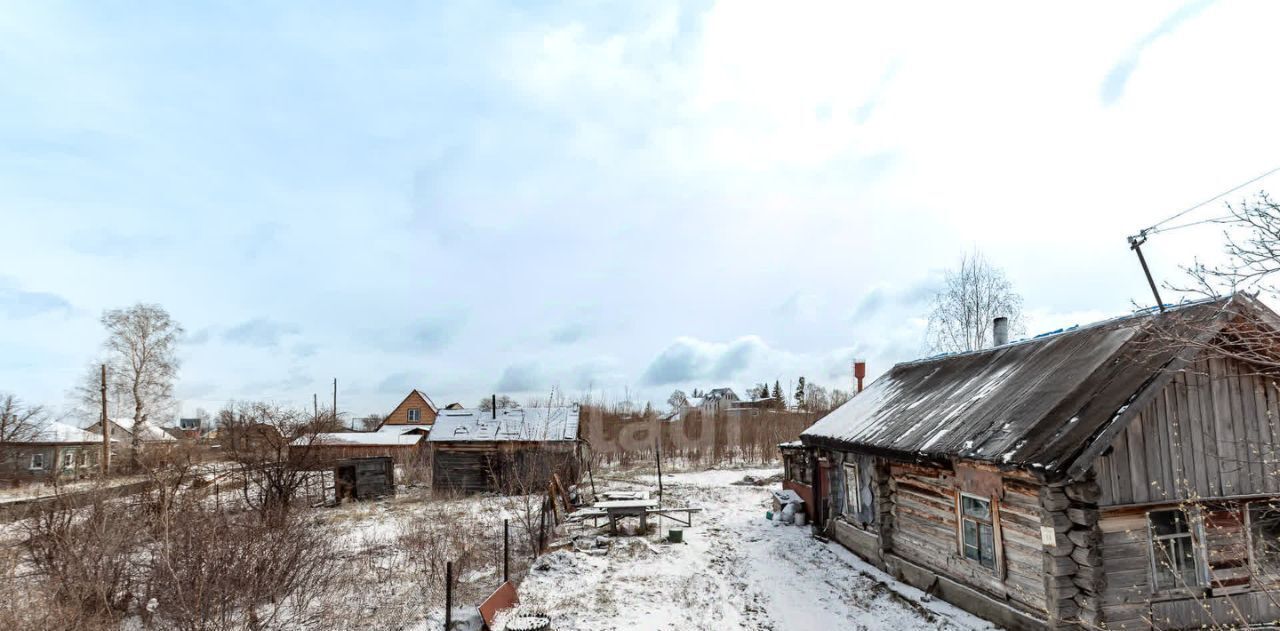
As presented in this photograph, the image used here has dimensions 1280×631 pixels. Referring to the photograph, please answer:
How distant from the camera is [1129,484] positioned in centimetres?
820

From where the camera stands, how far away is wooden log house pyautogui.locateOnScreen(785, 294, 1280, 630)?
8.01m

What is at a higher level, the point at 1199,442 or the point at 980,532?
the point at 1199,442

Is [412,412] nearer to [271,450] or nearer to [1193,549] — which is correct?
[271,450]

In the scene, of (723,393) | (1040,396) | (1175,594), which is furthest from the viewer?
(723,393)

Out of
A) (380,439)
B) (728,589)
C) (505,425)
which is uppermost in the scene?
(505,425)

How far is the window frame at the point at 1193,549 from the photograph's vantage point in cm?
830

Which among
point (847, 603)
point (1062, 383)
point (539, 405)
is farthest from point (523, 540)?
point (539, 405)

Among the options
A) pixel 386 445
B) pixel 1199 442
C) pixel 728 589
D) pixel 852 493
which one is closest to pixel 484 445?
pixel 852 493

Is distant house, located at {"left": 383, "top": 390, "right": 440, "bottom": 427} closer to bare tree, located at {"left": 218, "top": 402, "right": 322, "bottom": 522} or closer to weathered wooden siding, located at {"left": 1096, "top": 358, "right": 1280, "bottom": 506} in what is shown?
bare tree, located at {"left": 218, "top": 402, "right": 322, "bottom": 522}

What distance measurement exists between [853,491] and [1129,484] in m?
7.05

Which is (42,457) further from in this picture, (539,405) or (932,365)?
(932,365)

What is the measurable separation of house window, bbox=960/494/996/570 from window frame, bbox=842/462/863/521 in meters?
3.75

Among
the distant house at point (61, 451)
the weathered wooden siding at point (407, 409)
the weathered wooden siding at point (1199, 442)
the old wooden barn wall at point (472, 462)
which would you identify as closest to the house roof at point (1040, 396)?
the weathered wooden siding at point (1199, 442)

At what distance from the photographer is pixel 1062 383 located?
9531mm
